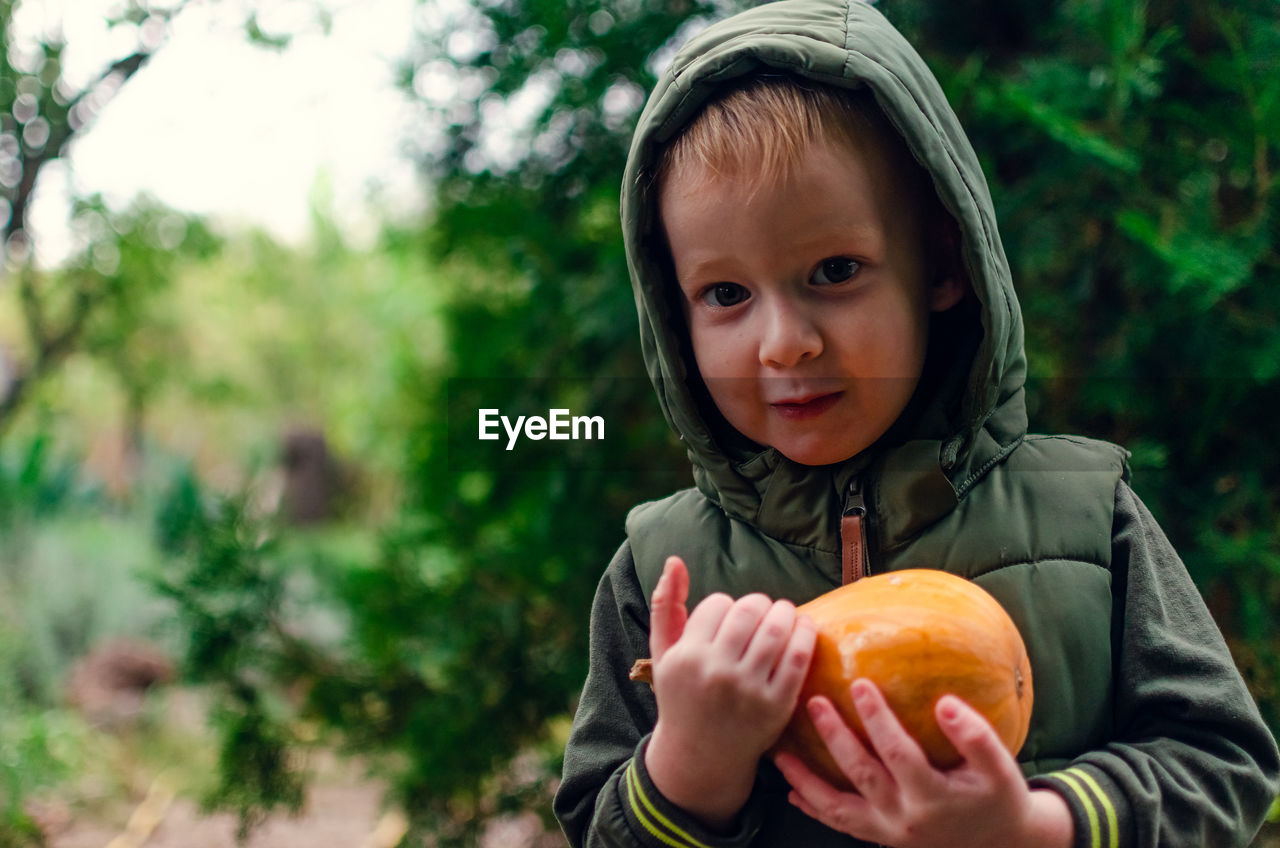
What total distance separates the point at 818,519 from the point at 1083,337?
1.37m

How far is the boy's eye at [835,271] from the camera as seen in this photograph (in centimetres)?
125

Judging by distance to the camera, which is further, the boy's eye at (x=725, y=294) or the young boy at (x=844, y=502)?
the boy's eye at (x=725, y=294)

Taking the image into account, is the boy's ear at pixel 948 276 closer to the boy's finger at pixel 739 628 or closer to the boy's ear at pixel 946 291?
the boy's ear at pixel 946 291

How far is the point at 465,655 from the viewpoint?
9.62ft

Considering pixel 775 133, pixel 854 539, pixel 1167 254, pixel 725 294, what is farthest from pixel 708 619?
pixel 1167 254

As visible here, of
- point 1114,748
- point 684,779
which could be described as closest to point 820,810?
point 684,779

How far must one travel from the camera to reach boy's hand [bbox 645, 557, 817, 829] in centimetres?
105

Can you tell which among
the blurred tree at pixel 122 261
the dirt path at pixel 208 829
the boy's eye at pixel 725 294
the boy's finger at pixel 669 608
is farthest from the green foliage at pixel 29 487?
the boy's finger at pixel 669 608

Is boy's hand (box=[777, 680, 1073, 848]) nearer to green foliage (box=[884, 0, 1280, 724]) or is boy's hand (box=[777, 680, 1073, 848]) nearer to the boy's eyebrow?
the boy's eyebrow

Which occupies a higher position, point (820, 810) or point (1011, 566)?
point (1011, 566)

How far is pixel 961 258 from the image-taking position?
1.41 meters

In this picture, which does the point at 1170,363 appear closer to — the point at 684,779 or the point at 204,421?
the point at 684,779

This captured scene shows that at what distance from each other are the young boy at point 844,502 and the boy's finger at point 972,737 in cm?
8

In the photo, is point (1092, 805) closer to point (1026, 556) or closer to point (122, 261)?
point (1026, 556)
